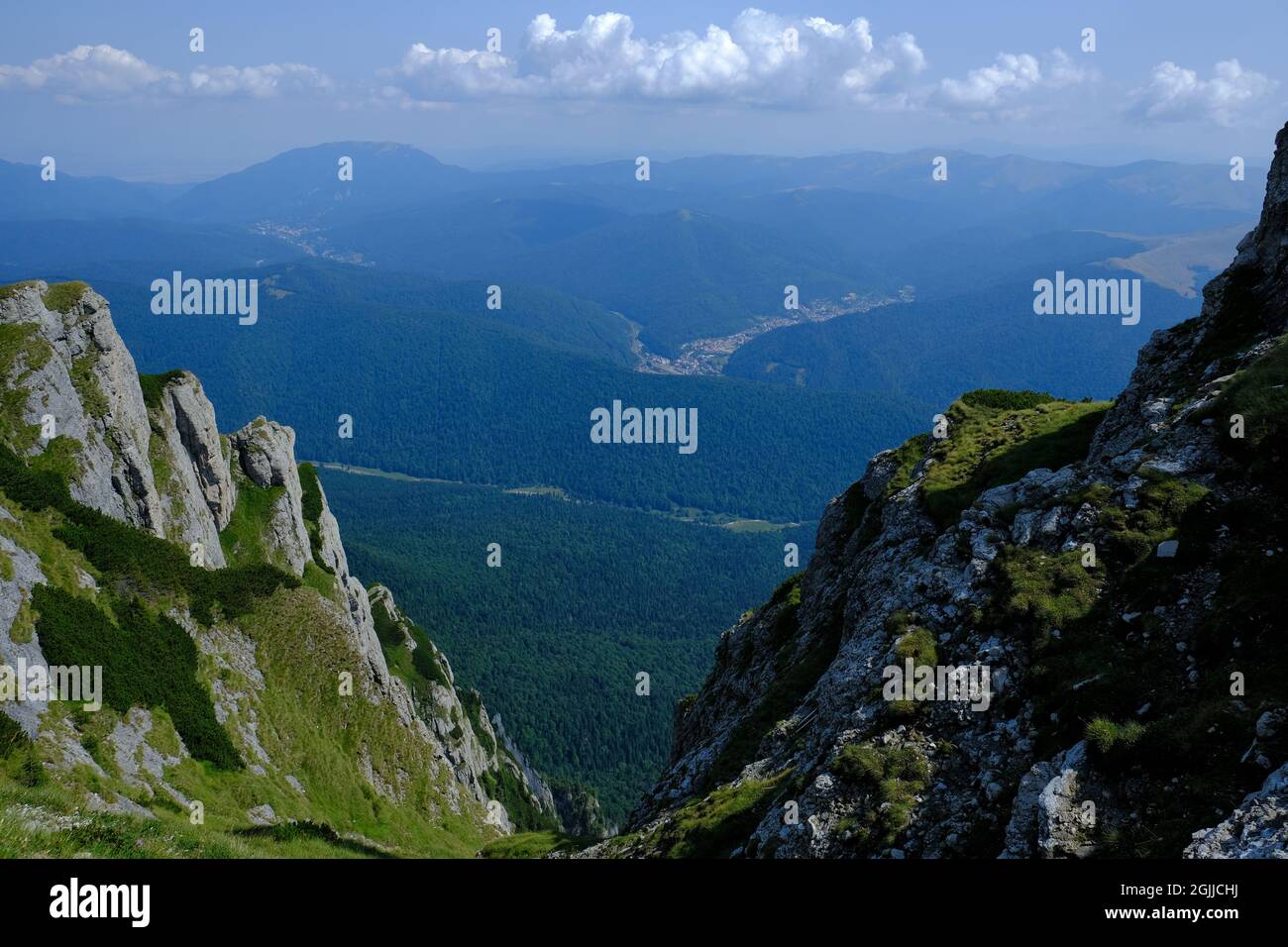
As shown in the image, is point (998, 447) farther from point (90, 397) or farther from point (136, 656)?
point (90, 397)

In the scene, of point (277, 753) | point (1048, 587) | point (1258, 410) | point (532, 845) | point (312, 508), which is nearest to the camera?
point (1048, 587)

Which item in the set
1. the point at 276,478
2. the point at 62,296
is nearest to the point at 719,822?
the point at 62,296

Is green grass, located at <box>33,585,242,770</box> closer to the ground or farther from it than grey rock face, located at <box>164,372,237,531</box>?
closer to the ground

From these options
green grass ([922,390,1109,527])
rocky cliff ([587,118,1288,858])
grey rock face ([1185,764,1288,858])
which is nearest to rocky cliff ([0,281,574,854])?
rocky cliff ([587,118,1288,858])

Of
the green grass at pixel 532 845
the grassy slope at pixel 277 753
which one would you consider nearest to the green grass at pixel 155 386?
the grassy slope at pixel 277 753

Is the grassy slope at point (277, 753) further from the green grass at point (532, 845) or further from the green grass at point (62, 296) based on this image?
the green grass at point (62, 296)

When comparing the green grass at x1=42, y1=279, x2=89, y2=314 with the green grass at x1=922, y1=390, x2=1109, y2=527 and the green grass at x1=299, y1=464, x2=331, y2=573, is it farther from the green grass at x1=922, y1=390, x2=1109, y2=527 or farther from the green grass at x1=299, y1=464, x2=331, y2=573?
the green grass at x1=922, y1=390, x2=1109, y2=527
